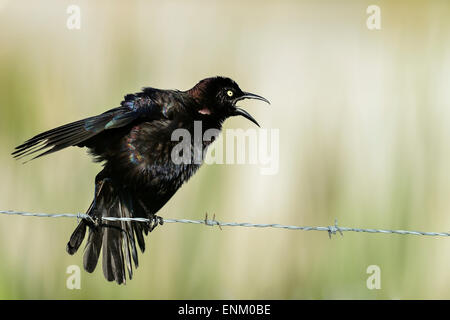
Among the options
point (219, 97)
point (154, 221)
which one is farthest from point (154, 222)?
point (219, 97)

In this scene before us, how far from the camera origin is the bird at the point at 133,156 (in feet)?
13.9

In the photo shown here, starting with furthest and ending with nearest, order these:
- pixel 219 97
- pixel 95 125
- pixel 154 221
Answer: pixel 219 97
pixel 154 221
pixel 95 125

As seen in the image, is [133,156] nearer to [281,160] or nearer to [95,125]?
[95,125]

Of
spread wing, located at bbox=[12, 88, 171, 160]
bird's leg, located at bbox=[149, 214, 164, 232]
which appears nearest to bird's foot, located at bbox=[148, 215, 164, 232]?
bird's leg, located at bbox=[149, 214, 164, 232]

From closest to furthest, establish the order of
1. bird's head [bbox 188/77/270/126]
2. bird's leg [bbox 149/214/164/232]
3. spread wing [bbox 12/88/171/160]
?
spread wing [bbox 12/88/171/160], bird's leg [bbox 149/214/164/232], bird's head [bbox 188/77/270/126]

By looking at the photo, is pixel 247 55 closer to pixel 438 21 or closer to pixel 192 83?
pixel 192 83

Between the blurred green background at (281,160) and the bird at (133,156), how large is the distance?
1.01 feet

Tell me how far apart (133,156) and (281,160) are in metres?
1.50

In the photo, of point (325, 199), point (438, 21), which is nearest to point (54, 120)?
point (325, 199)

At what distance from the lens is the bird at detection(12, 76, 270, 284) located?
13.9ft

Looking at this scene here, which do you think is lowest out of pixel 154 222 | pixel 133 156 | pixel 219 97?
pixel 154 222

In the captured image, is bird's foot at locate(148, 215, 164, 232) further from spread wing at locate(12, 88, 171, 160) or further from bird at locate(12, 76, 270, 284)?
spread wing at locate(12, 88, 171, 160)

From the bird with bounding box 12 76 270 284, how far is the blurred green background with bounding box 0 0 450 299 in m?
0.31

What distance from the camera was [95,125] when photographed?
13.0ft
